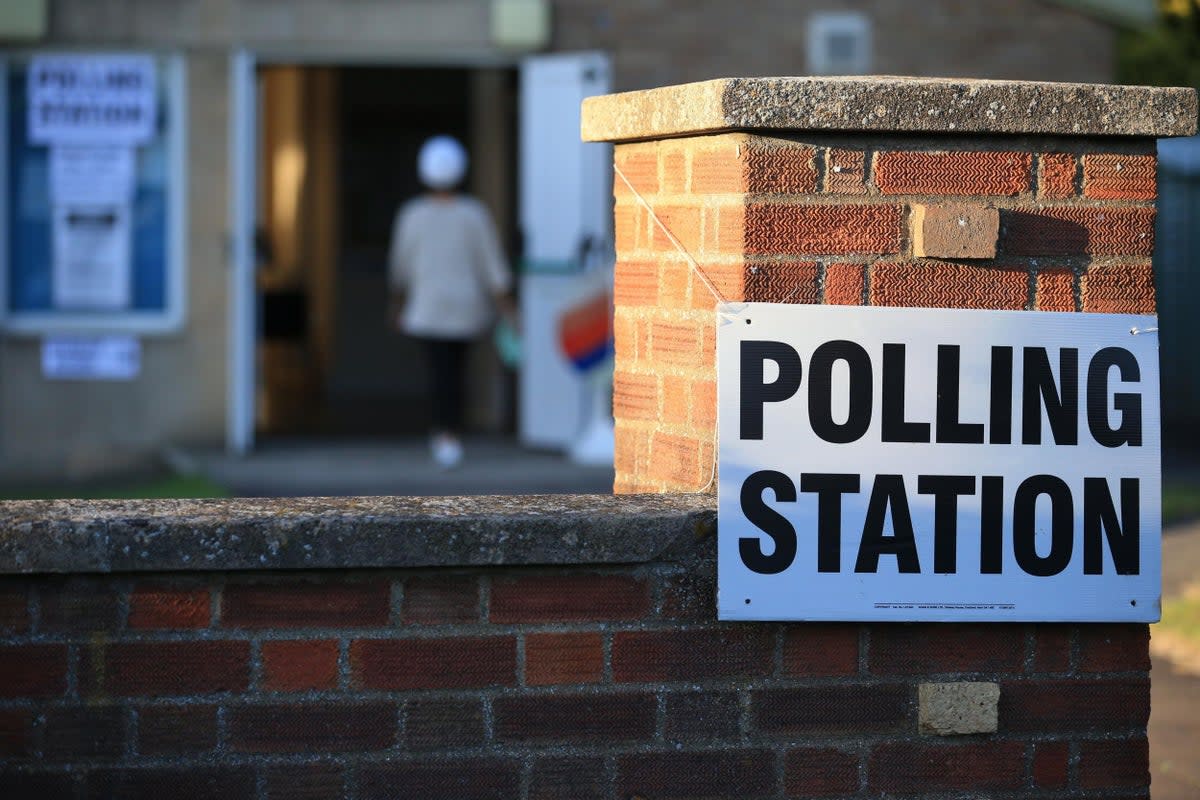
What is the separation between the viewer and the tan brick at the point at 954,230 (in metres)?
2.97

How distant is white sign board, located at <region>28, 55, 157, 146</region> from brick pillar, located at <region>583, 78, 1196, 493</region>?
8.31 meters

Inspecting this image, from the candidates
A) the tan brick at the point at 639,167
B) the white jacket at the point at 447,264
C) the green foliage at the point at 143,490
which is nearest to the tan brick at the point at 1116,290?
the tan brick at the point at 639,167

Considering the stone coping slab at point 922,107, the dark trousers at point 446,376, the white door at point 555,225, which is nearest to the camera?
the stone coping slab at point 922,107

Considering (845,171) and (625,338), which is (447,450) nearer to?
(625,338)

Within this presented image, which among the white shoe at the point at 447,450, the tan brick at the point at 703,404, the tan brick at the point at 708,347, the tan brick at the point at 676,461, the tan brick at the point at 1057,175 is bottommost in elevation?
the white shoe at the point at 447,450

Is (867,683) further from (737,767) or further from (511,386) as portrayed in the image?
(511,386)

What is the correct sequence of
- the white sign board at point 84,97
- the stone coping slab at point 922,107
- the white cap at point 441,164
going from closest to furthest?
the stone coping slab at point 922,107, the white cap at point 441,164, the white sign board at point 84,97

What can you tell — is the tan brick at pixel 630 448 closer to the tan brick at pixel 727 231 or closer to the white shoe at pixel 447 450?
the tan brick at pixel 727 231

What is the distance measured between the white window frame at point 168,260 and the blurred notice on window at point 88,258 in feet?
0.29

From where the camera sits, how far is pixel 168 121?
11.0 meters

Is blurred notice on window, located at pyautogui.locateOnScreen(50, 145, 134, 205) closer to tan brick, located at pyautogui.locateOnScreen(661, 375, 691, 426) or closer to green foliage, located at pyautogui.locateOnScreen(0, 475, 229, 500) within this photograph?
green foliage, located at pyautogui.locateOnScreen(0, 475, 229, 500)

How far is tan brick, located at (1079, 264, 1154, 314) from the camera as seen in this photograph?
10.0ft

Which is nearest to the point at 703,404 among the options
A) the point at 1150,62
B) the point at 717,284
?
the point at 717,284

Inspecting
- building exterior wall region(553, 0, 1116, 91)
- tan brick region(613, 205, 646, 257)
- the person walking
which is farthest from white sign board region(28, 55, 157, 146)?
tan brick region(613, 205, 646, 257)
